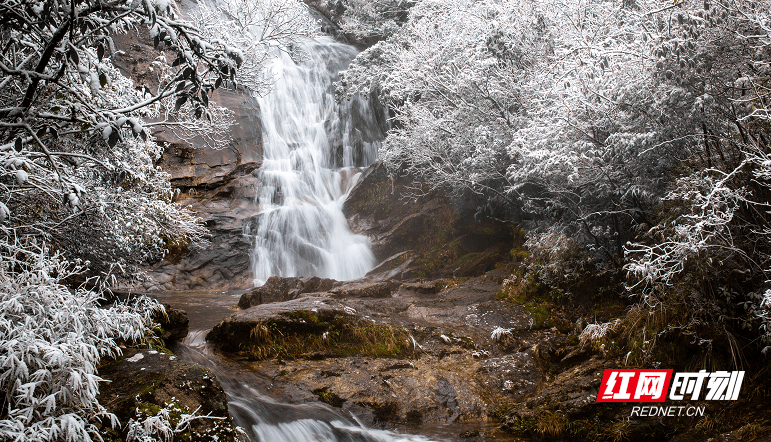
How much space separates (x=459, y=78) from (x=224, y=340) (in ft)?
27.4

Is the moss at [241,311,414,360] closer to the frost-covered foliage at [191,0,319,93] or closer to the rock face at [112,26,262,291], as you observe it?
the frost-covered foliage at [191,0,319,93]

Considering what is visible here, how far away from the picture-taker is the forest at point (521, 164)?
10.6 feet

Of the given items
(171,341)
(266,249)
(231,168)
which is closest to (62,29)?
(171,341)

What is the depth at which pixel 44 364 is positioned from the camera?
129 inches

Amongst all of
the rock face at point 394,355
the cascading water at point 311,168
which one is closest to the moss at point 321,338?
the rock face at point 394,355

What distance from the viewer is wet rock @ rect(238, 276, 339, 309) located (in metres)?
10.8

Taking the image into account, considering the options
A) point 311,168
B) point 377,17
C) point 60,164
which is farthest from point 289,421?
point 377,17

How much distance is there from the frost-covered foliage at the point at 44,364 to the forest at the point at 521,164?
2 centimetres

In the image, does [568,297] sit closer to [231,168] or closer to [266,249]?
[266,249]

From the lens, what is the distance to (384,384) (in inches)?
243

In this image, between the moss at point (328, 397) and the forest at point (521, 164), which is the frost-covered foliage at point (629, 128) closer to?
the forest at point (521, 164)

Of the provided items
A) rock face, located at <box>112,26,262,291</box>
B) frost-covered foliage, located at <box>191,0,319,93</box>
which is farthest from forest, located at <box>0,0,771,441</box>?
rock face, located at <box>112,26,262,291</box>

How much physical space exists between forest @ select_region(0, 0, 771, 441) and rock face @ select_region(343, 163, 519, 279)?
8.23 feet

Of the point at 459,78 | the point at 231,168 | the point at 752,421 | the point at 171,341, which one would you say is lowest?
the point at 752,421
